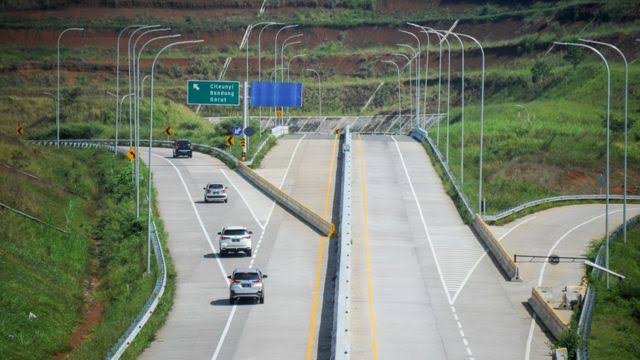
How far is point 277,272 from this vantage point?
172ft

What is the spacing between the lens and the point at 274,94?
106625 mm

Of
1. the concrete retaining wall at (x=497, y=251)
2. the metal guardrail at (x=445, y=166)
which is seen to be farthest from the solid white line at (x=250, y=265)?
the concrete retaining wall at (x=497, y=251)

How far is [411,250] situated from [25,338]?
20.3 meters

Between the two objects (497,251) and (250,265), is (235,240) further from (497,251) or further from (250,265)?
(497,251)

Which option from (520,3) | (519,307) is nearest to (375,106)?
(520,3)

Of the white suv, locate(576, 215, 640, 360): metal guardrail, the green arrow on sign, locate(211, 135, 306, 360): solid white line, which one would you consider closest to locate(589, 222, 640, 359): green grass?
locate(576, 215, 640, 360): metal guardrail

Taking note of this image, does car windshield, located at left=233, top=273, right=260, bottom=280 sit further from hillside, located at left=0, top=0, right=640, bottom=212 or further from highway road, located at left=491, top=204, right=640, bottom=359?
hillside, located at left=0, top=0, right=640, bottom=212

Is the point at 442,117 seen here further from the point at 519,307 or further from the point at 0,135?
the point at 519,307

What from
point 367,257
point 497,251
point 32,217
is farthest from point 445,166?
point 32,217

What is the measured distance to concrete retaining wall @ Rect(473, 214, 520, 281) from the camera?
52.2 m

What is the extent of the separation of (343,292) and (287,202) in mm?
27674

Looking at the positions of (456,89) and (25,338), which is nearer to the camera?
(25,338)

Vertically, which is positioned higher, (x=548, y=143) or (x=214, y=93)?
(x=214, y=93)

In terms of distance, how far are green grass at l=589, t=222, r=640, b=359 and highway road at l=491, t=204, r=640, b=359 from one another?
1.67m
